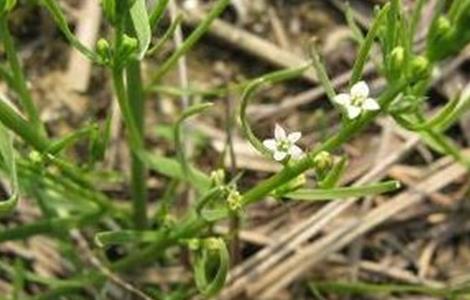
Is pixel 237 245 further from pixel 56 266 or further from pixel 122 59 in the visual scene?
pixel 122 59

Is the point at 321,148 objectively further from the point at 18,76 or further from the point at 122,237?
the point at 18,76

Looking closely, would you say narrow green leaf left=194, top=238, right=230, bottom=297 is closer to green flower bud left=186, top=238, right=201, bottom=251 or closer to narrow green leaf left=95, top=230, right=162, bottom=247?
green flower bud left=186, top=238, right=201, bottom=251

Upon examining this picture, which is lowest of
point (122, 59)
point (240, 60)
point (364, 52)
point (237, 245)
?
point (364, 52)

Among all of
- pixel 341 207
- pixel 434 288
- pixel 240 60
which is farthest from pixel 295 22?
pixel 434 288

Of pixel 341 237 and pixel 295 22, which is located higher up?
pixel 295 22

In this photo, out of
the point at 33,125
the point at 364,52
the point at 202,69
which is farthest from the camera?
the point at 202,69

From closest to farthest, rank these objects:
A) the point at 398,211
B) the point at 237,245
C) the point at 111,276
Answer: the point at 111,276 → the point at 237,245 → the point at 398,211
